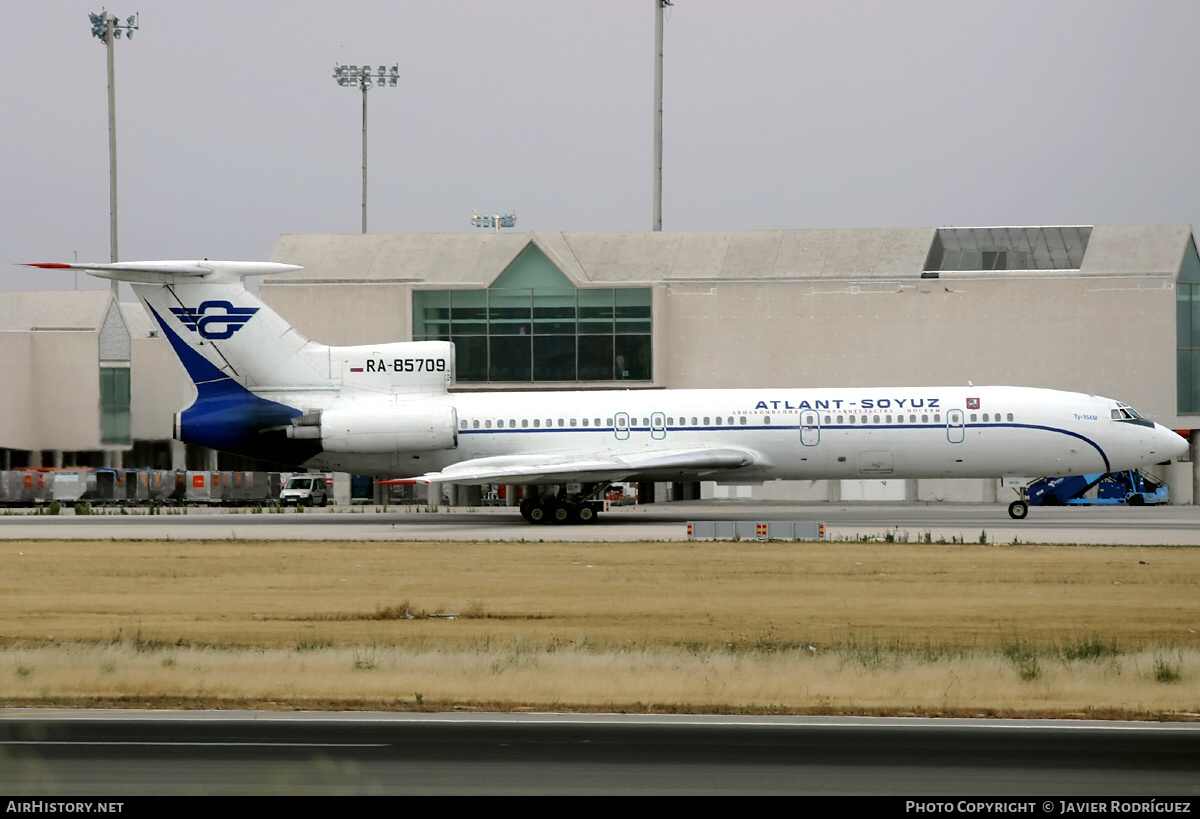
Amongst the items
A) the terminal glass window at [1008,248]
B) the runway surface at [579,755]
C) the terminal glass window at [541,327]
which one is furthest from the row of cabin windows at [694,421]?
the runway surface at [579,755]

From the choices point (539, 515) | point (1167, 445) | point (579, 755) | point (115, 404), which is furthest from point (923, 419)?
point (115, 404)

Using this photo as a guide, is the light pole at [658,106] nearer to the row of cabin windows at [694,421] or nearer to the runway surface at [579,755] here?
the row of cabin windows at [694,421]

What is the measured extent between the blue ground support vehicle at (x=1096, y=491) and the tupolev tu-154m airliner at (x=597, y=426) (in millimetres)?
17878

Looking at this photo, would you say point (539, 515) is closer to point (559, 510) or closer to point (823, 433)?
point (559, 510)

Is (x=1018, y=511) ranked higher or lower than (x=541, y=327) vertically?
lower

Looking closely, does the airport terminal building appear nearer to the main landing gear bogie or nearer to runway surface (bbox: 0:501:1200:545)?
runway surface (bbox: 0:501:1200:545)

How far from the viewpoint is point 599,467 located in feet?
115

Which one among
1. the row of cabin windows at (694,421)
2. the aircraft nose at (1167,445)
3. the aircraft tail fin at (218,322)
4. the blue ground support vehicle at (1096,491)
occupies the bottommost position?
the blue ground support vehicle at (1096,491)

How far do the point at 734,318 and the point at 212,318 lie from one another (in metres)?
24.8

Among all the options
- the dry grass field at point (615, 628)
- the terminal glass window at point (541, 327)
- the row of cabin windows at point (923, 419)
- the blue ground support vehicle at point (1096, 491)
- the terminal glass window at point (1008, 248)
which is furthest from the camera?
the blue ground support vehicle at point (1096, 491)

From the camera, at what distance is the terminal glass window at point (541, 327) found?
178 feet

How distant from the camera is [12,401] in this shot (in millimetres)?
56781

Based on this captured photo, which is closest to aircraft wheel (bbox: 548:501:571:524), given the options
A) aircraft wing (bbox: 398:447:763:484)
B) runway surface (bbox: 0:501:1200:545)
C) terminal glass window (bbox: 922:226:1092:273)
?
runway surface (bbox: 0:501:1200:545)

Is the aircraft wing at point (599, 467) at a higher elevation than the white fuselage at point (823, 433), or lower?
lower
